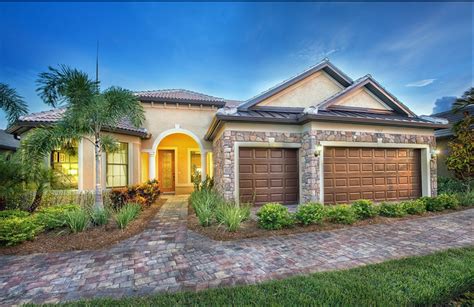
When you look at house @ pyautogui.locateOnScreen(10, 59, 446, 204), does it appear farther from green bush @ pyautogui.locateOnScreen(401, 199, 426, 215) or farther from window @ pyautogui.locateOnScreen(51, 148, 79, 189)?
green bush @ pyautogui.locateOnScreen(401, 199, 426, 215)

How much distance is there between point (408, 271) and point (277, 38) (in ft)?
41.5

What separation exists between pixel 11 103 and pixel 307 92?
1177 centimetres

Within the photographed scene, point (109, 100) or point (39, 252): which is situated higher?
point (109, 100)

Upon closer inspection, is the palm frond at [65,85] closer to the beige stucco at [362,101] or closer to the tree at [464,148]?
the beige stucco at [362,101]

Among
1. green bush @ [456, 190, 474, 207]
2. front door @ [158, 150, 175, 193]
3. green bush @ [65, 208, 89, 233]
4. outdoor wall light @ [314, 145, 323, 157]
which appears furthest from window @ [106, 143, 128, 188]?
green bush @ [456, 190, 474, 207]

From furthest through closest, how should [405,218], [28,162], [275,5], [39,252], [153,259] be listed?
[275,5], [405,218], [28,162], [39,252], [153,259]

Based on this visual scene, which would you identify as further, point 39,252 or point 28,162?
point 28,162

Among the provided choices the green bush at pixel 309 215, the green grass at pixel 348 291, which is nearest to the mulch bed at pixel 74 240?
the green grass at pixel 348 291

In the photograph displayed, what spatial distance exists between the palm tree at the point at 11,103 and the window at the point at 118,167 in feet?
10.2

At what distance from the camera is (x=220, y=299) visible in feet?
8.48

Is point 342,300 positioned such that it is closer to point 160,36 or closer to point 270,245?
point 270,245

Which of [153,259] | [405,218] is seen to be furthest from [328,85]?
[153,259]

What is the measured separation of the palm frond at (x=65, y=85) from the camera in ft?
17.5

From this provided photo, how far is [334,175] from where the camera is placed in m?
8.20
